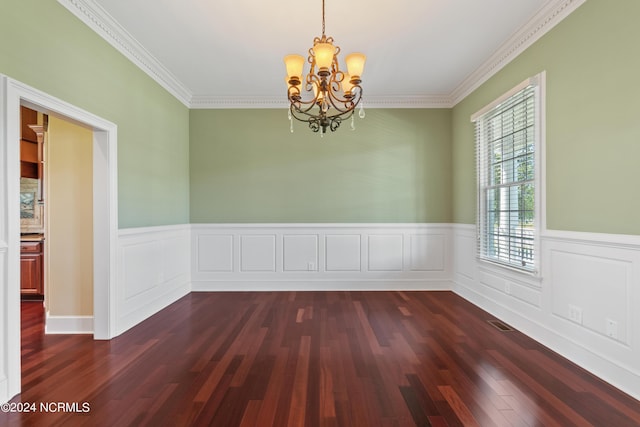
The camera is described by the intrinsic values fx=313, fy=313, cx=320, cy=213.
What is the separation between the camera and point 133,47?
134 inches

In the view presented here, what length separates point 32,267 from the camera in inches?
173

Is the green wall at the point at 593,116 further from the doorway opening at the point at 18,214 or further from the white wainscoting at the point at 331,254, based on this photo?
the doorway opening at the point at 18,214

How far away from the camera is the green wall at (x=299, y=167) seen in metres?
5.00

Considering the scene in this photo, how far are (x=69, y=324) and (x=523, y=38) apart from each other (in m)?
5.48

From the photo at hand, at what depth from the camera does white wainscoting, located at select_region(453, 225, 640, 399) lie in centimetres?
215

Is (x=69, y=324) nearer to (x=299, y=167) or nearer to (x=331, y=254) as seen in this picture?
(x=331, y=254)

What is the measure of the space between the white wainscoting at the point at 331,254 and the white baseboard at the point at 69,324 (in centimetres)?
178

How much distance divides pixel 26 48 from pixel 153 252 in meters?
2.34

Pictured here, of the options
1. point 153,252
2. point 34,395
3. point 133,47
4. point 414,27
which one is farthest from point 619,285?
point 133,47

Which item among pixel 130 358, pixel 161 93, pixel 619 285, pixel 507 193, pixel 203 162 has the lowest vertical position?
pixel 130 358

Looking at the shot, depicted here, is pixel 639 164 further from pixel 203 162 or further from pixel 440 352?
pixel 203 162

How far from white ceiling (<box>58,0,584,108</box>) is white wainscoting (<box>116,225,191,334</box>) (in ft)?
6.65

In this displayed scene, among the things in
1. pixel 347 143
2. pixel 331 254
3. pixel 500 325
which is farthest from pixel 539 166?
pixel 331 254

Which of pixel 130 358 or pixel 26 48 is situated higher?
pixel 26 48
